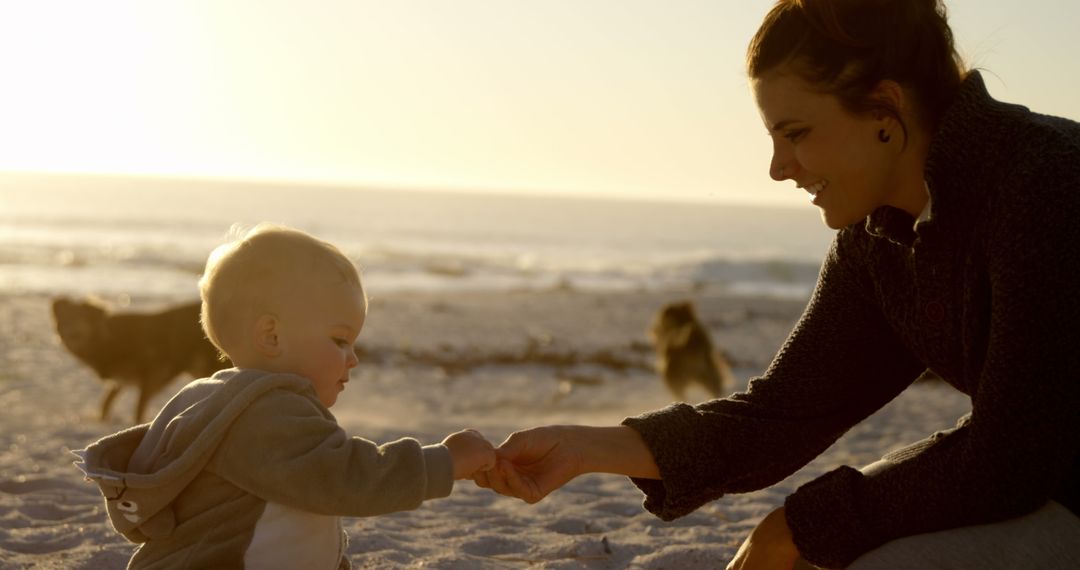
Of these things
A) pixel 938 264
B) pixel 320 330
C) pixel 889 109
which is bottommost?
pixel 320 330

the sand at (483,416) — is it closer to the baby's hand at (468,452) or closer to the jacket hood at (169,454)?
the baby's hand at (468,452)

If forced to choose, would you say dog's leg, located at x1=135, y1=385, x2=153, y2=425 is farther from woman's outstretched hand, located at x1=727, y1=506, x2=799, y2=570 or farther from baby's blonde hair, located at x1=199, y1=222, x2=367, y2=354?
woman's outstretched hand, located at x1=727, y1=506, x2=799, y2=570

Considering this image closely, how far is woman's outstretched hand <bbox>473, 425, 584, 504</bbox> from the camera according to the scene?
303 centimetres

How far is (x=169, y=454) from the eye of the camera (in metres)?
2.54

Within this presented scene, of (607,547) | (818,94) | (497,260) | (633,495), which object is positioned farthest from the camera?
(497,260)

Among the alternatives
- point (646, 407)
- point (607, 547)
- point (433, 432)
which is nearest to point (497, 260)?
point (646, 407)

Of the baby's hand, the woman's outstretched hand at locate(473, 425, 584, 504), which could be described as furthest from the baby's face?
the woman's outstretched hand at locate(473, 425, 584, 504)

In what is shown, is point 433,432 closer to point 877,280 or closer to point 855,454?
point 855,454

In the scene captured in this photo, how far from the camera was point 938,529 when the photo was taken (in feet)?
8.45

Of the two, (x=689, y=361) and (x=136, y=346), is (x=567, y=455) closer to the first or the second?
(x=136, y=346)

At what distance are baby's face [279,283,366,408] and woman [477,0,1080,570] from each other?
0.60 meters

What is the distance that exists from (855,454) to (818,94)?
17.0 feet

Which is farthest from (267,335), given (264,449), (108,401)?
(108,401)

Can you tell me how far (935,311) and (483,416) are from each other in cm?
717
